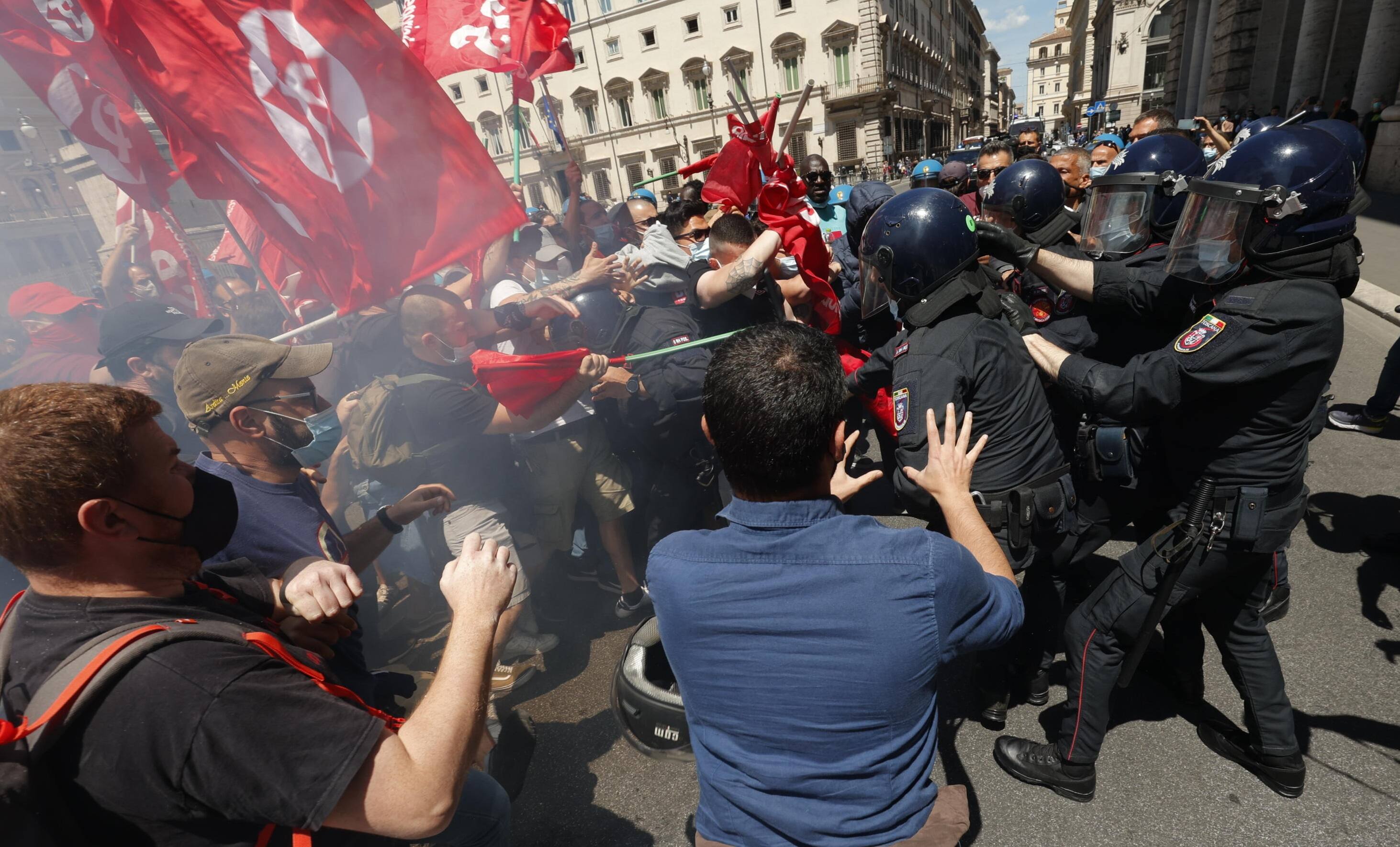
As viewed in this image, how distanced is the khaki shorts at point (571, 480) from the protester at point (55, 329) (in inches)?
173

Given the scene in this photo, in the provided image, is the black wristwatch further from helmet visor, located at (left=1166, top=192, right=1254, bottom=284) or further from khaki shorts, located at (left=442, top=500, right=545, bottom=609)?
helmet visor, located at (left=1166, top=192, right=1254, bottom=284)

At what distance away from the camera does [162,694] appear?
42.5 inches

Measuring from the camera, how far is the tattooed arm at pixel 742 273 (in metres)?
3.20

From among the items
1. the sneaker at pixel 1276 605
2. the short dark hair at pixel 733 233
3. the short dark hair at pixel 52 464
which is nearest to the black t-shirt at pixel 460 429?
the short dark hair at pixel 733 233

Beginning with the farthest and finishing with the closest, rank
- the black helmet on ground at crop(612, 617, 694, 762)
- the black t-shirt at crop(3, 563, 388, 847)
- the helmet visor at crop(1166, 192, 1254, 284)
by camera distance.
Result: the black helmet on ground at crop(612, 617, 694, 762), the helmet visor at crop(1166, 192, 1254, 284), the black t-shirt at crop(3, 563, 388, 847)

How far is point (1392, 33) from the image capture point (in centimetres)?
1334

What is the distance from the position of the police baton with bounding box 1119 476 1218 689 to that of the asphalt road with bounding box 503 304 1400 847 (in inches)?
22.7

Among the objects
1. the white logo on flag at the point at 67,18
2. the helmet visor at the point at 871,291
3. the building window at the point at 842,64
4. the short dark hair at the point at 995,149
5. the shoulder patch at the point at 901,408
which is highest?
the building window at the point at 842,64

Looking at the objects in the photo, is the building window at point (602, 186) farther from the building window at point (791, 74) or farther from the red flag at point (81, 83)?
the red flag at point (81, 83)

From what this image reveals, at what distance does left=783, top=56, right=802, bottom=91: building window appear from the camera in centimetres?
3950

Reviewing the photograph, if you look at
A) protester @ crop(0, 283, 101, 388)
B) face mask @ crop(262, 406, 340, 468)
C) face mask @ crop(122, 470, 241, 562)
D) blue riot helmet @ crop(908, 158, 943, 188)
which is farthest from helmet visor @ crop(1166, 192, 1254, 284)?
protester @ crop(0, 283, 101, 388)

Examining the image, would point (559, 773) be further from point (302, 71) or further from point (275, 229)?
point (302, 71)

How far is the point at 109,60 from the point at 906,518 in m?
6.60

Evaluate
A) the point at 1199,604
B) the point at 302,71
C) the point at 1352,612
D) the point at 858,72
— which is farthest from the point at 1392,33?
the point at 858,72
